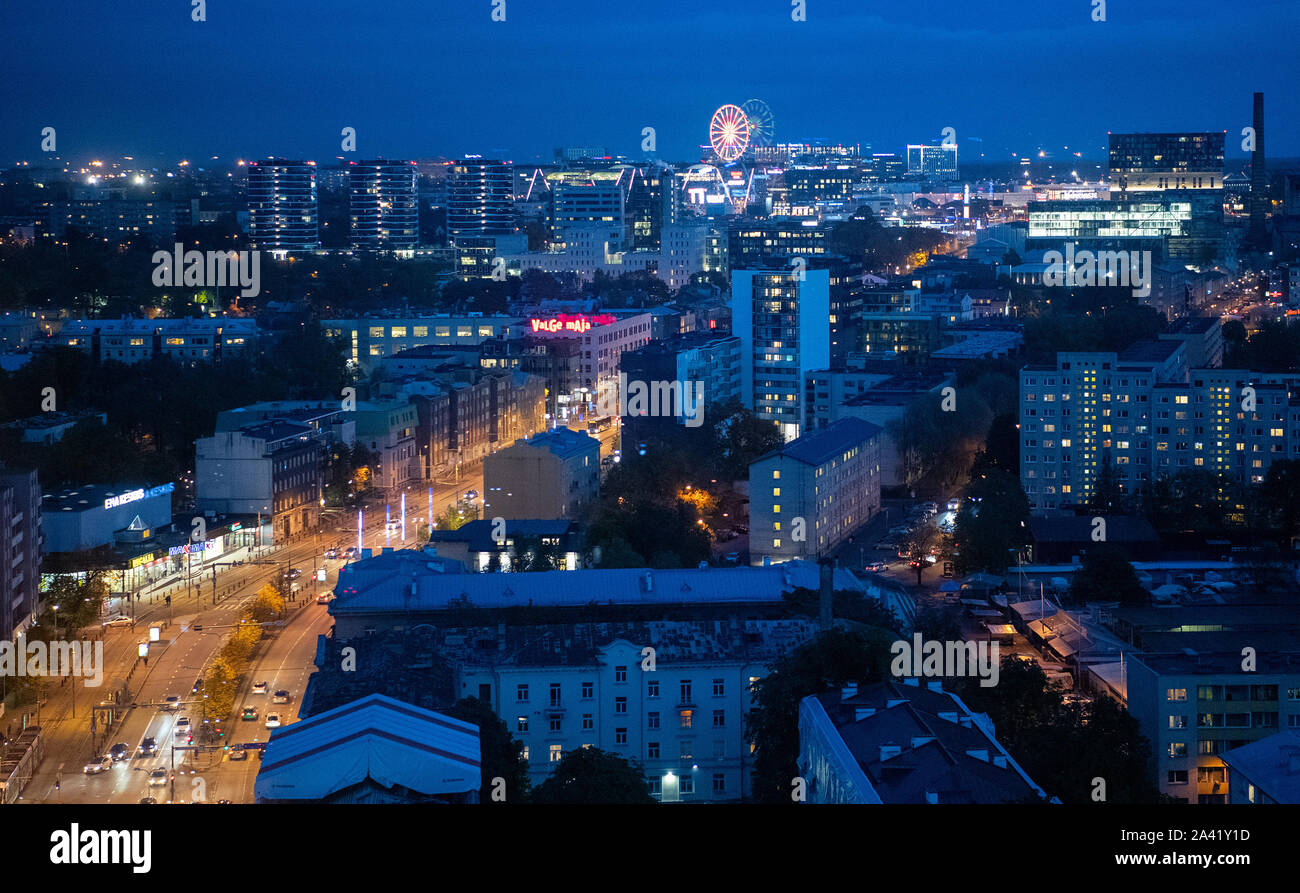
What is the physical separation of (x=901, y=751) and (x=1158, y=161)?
31.5m

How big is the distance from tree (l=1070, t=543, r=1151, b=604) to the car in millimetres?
4970

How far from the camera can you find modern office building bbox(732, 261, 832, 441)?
14.7 m

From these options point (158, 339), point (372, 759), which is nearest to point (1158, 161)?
point (158, 339)

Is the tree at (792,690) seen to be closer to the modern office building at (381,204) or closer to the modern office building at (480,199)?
the modern office building at (381,204)

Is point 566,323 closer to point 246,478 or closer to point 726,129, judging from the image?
point 246,478

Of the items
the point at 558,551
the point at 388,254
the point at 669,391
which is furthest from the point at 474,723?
the point at 388,254

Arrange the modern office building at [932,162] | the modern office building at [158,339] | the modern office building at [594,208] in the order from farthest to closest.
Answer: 1. the modern office building at [932,162]
2. the modern office building at [594,208]
3. the modern office building at [158,339]

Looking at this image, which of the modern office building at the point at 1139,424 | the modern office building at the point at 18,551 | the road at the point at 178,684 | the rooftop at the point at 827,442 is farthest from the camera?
the modern office building at the point at 1139,424

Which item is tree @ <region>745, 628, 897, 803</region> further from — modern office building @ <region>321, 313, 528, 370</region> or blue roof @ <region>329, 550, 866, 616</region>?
modern office building @ <region>321, 313, 528, 370</region>

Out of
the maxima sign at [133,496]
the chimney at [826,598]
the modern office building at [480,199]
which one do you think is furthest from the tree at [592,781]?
the modern office building at [480,199]

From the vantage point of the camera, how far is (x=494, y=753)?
465 cm

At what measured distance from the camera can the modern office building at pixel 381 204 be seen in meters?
28.8

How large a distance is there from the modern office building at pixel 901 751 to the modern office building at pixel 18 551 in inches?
171
